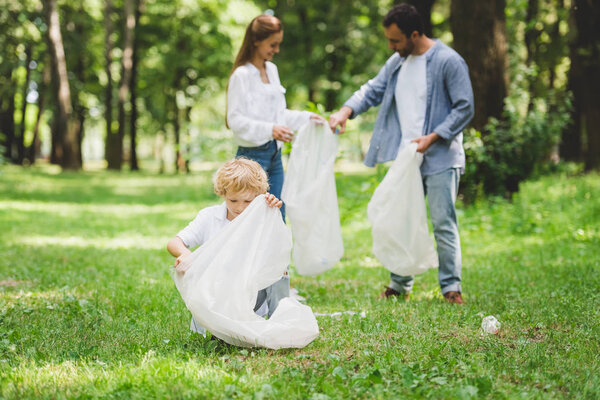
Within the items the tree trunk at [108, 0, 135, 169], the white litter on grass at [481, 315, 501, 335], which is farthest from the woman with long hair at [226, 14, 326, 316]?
the tree trunk at [108, 0, 135, 169]

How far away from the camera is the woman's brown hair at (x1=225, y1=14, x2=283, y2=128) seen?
4.50 m

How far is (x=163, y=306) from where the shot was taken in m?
4.28

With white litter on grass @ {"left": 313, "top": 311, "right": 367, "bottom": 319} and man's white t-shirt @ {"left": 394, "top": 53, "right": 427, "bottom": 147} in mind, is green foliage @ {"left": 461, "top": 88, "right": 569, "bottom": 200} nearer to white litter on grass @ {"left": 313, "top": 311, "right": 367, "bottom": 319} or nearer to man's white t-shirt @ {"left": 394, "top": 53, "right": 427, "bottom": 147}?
man's white t-shirt @ {"left": 394, "top": 53, "right": 427, "bottom": 147}

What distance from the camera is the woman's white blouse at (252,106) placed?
446cm

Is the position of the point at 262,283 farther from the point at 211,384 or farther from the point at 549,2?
the point at 549,2

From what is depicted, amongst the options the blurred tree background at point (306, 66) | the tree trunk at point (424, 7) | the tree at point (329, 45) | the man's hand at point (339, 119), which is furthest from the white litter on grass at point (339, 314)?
the tree at point (329, 45)

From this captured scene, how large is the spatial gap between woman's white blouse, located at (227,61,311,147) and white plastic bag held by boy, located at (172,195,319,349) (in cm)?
129

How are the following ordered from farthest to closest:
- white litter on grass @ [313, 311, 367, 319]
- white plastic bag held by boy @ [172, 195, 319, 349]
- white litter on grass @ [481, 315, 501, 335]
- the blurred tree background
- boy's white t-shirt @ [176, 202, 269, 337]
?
1. the blurred tree background
2. white litter on grass @ [313, 311, 367, 319]
3. white litter on grass @ [481, 315, 501, 335]
4. boy's white t-shirt @ [176, 202, 269, 337]
5. white plastic bag held by boy @ [172, 195, 319, 349]

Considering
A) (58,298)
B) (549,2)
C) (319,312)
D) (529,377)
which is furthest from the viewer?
(549,2)

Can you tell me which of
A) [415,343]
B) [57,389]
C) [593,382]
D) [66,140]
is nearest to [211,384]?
[57,389]

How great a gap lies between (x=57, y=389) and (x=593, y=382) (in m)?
2.43

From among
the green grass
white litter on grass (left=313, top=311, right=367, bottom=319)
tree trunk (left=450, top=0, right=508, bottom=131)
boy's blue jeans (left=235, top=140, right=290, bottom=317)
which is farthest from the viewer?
tree trunk (left=450, top=0, right=508, bottom=131)

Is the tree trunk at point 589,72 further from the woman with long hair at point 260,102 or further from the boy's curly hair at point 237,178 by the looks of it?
the boy's curly hair at point 237,178

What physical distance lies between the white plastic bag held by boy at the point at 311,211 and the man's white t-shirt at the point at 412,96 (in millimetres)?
696
